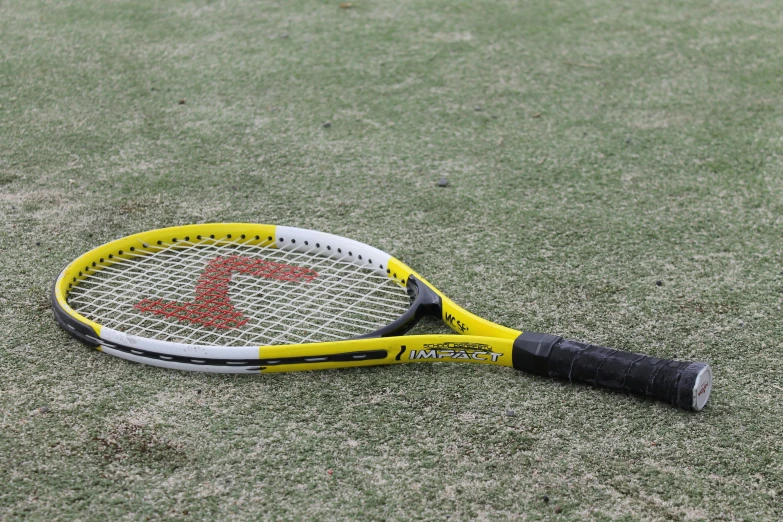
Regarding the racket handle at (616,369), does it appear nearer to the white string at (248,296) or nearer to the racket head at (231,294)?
the racket head at (231,294)

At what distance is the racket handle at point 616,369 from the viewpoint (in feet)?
7.33

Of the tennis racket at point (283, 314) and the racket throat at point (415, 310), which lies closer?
the tennis racket at point (283, 314)

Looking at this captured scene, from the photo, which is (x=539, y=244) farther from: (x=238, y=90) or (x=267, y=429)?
(x=238, y=90)

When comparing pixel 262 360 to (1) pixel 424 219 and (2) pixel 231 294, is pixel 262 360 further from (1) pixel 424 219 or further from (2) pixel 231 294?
(1) pixel 424 219

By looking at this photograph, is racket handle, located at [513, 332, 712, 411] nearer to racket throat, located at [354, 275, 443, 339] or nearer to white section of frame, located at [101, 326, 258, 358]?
racket throat, located at [354, 275, 443, 339]

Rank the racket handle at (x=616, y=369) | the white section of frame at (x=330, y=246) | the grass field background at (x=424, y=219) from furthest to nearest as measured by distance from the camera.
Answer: the white section of frame at (x=330, y=246) → the racket handle at (x=616, y=369) → the grass field background at (x=424, y=219)

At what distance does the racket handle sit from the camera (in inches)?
88.0

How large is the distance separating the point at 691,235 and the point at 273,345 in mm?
1642

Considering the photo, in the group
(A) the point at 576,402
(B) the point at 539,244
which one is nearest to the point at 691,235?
(B) the point at 539,244

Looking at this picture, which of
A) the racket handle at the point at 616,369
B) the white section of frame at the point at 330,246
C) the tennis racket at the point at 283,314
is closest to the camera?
the racket handle at the point at 616,369

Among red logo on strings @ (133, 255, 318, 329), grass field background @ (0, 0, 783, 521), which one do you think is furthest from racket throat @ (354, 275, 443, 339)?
red logo on strings @ (133, 255, 318, 329)

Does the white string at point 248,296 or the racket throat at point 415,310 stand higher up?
the racket throat at point 415,310

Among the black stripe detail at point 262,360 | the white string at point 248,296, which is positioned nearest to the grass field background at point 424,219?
the black stripe detail at point 262,360

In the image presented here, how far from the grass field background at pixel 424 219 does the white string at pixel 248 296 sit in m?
0.18
